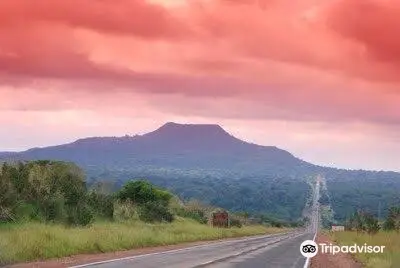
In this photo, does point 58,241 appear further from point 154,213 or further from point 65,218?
point 154,213

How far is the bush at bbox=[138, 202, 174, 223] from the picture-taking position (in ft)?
238

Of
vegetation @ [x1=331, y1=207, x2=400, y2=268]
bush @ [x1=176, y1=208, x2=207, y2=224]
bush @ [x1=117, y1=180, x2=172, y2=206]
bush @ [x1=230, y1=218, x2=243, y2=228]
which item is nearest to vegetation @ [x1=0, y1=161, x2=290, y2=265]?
bush @ [x1=117, y1=180, x2=172, y2=206]

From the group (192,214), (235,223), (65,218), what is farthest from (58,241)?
(235,223)

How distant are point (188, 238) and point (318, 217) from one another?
10633 cm

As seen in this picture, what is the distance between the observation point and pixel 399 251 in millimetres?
36344

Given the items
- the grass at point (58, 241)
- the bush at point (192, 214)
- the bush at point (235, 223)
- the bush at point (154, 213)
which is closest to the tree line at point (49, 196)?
the grass at point (58, 241)

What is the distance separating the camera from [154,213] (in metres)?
74.8

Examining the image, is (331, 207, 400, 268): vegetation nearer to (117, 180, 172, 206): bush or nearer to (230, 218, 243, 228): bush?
(117, 180, 172, 206): bush

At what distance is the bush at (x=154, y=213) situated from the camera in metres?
72.5

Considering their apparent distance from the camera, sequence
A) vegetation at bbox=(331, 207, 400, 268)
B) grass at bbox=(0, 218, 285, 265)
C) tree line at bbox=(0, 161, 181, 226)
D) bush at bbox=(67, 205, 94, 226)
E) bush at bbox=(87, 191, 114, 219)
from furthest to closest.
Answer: bush at bbox=(87, 191, 114, 219), bush at bbox=(67, 205, 94, 226), tree line at bbox=(0, 161, 181, 226), vegetation at bbox=(331, 207, 400, 268), grass at bbox=(0, 218, 285, 265)

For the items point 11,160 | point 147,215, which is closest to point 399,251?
point 11,160

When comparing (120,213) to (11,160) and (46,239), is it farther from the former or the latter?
(46,239)

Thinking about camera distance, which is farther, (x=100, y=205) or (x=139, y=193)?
(x=139, y=193)

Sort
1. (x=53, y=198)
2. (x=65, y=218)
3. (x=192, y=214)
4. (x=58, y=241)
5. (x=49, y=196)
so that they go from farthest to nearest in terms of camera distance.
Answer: (x=192, y=214) < (x=65, y=218) < (x=49, y=196) < (x=53, y=198) < (x=58, y=241)
